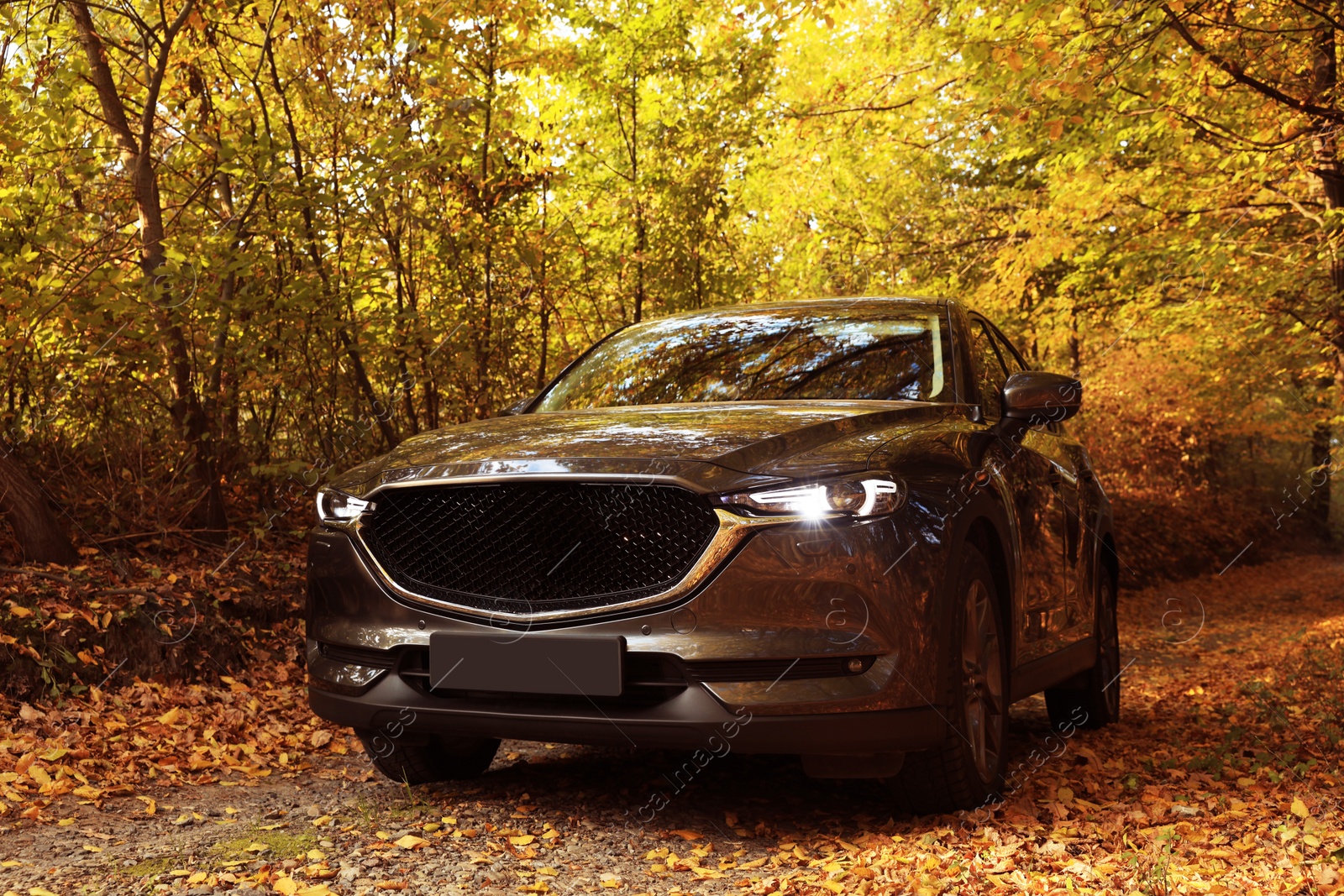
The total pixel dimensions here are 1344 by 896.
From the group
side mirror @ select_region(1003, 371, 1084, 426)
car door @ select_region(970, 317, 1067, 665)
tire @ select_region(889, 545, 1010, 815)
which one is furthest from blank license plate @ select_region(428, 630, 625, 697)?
side mirror @ select_region(1003, 371, 1084, 426)

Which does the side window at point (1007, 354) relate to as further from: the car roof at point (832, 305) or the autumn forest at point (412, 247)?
the autumn forest at point (412, 247)

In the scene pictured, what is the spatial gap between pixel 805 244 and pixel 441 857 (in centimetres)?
1684

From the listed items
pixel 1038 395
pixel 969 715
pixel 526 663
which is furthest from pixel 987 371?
pixel 526 663

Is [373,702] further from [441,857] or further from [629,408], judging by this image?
[629,408]

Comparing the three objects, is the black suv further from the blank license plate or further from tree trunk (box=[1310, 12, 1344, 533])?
tree trunk (box=[1310, 12, 1344, 533])

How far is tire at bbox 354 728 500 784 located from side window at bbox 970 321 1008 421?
88.4 inches

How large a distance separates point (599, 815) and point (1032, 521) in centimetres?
195

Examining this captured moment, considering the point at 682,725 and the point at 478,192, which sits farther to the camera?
the point at 478,192

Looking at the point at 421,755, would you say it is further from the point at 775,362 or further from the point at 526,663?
the point at 775,362

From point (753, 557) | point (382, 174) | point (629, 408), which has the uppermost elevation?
point (382, 174)

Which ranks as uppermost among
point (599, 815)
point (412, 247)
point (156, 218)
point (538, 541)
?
point (156, 218)

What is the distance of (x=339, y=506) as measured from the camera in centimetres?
413

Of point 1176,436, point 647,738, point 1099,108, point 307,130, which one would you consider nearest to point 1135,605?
point 1176,436

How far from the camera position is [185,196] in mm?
8820
